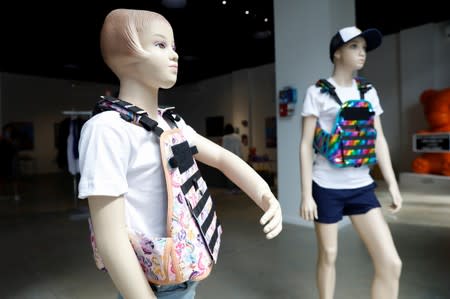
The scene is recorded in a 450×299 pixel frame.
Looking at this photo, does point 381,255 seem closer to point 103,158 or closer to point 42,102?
point 103,158

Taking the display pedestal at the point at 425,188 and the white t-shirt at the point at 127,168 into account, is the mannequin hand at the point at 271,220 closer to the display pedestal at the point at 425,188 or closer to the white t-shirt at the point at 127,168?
the white t-shirt at the point at 127,168

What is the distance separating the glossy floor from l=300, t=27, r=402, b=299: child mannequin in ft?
2.65

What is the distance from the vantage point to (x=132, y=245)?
0.85m

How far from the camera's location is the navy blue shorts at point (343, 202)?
1.66 m

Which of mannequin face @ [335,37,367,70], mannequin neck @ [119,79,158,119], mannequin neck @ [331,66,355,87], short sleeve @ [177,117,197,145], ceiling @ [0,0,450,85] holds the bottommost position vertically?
short sleeve @ [177,117,197,145]

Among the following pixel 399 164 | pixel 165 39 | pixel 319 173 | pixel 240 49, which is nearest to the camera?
pixel 165 39

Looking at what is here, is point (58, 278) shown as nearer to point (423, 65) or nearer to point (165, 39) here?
point (165, 39)

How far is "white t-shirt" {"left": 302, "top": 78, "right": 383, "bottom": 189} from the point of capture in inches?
66.1

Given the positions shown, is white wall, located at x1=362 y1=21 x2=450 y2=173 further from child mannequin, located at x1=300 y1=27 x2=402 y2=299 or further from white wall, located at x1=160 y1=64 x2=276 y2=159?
child mannequin, located at x1=300 y1=27 x2=402 y2=299

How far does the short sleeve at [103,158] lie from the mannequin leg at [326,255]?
124 centimetres

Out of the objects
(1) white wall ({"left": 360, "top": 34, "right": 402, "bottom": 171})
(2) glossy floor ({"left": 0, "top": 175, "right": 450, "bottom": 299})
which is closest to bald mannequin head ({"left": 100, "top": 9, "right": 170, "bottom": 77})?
(2) glossy floor ({"left": 0, "top": 175, "right": 450, "bottom": 299})

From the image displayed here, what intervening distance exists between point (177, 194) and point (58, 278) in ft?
8.36

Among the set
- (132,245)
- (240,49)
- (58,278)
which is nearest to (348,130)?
(132,245)

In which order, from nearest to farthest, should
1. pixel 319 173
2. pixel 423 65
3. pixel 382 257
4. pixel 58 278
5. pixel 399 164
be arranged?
pixel 382 257 → pixel 319 173 → pixel 58 278 → pixel 423 65 → pixel 399 164
